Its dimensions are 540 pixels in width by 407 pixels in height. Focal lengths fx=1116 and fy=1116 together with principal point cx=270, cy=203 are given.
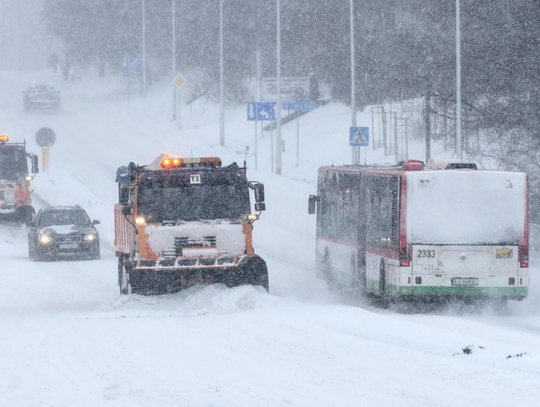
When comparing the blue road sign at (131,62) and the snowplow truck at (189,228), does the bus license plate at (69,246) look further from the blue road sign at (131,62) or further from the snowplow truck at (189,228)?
the blue road sign at (131,62)

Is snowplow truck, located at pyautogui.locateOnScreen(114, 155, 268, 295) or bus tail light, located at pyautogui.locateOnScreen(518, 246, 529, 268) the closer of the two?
bus tail light, located at pyautogui.locateOnScreen(518, 246, 529, 268)

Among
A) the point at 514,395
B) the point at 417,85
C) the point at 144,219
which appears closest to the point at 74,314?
the point at 144,219

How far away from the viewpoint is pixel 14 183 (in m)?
33.0

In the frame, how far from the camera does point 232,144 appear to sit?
57781 mm

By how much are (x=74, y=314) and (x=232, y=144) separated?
40.6m

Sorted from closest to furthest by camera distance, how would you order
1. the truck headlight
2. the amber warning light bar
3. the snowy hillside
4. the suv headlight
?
the snowy hillside → the amber warning light bar → the truck headlight → the suv headlight

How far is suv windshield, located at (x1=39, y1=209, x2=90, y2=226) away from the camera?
1173 inches

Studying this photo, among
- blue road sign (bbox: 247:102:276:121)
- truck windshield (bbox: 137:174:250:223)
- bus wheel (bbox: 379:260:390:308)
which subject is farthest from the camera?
blue road sign (bbox: 247:102:276:121)

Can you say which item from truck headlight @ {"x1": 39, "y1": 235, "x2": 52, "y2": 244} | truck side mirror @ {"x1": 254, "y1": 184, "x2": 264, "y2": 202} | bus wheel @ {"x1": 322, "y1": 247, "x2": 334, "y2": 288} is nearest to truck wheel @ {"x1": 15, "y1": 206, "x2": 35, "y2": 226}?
truck headlight @ {"x1": 39, "y1": 235, "x2": 52, "y2": 244}

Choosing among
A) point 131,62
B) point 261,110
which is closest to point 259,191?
point 261,110

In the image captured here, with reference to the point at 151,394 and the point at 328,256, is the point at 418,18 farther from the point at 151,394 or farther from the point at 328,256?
the point at 151,394

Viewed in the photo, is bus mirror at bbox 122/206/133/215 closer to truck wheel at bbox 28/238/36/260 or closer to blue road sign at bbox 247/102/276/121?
truck wheel at bbox 28/238/36/260

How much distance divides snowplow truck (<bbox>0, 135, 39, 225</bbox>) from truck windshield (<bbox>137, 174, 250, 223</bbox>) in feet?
49.6

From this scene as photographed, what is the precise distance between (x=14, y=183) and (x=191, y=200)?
16.0m
